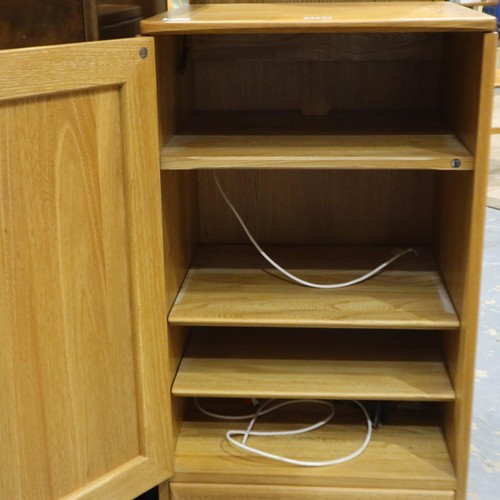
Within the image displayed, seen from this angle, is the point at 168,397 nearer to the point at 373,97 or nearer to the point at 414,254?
the point at 414,254

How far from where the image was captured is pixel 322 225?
5.39 ft

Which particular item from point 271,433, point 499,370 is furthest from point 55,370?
point 499,370

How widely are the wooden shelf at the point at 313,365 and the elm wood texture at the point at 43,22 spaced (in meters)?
0.59

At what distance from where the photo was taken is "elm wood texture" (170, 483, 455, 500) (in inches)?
52.9

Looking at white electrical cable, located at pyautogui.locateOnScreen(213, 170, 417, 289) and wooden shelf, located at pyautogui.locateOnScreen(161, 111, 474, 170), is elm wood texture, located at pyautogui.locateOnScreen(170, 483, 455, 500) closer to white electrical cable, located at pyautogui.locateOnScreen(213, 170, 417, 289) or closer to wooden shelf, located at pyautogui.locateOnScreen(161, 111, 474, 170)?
white electrical cable, located at pyautogui.locateOnScreen(213, 170, 417, 289)

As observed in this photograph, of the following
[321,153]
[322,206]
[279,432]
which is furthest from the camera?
[322,206]

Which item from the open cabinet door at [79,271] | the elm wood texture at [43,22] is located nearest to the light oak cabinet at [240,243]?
the open cabinet door at [79,271]

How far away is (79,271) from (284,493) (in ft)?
1.73

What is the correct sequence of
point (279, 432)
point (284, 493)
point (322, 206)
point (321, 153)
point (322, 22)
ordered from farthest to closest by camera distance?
point (322, 206) < point (279, 432) < point (284, 493) < point (321, 153) < point (322, 22)

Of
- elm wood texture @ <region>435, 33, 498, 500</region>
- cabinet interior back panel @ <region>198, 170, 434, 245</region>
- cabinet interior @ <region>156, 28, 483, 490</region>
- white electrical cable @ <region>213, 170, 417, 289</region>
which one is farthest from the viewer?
cabinet interior back panel @ <region>198, 170, 434, 245</region>

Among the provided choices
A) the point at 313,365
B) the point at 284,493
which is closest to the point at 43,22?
the point at 313,365

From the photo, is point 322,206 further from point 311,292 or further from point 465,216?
point 465,216

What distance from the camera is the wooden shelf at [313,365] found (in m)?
1.35

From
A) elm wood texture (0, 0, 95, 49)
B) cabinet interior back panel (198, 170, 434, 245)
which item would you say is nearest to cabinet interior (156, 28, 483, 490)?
cabinet interior back panel (198, 170, 434, 245)
